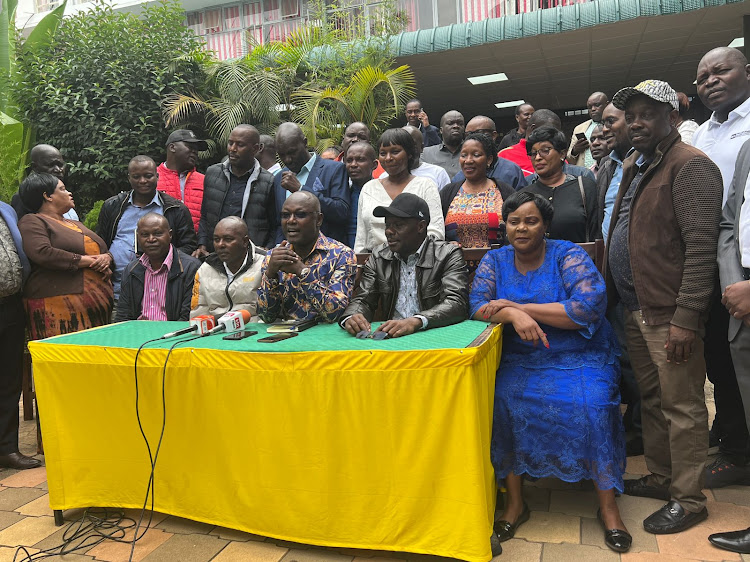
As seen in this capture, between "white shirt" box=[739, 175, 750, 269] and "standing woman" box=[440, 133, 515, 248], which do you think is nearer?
"white shirt" box=[739, 175, 750, 269]

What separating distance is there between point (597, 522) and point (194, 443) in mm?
2093

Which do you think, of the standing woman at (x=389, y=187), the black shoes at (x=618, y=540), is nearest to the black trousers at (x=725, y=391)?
the black shoes at (x=618, y=540)

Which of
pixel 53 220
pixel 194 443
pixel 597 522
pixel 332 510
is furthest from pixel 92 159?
pixel 597 522

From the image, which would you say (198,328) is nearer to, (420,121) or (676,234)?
(676,234)

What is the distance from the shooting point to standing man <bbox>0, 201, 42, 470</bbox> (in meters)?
4.25

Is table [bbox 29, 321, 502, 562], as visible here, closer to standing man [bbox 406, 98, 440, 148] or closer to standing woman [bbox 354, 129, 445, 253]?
standing woman [bbox 354, 129, 445, 253]

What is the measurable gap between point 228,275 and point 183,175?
2.07m

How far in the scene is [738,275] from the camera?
2.78 m

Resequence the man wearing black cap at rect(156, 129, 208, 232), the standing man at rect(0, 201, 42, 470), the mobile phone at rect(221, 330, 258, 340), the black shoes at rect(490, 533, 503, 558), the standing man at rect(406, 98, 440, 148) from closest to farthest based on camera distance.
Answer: the black shoes at rect(490, 533, 503, 558) → the mobile phone at rect(221, 330, 258, 340) → the standing man at rect(0, 201, 42, 470) → the man wearing black cap at rect(156, 129, 208, 232) → the standing man at rect(406, 98, 440, 148)

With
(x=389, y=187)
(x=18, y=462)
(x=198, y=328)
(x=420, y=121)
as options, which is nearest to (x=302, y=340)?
(x=198, y=328)

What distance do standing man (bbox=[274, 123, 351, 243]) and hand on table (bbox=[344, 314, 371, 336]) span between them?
1658 millimetres

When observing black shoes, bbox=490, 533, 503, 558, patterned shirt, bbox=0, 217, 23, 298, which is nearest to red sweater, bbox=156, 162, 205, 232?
patterned shirt, bbox=0, 217, 23, 298

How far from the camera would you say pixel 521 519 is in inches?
121

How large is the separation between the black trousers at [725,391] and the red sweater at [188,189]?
4.23 m
